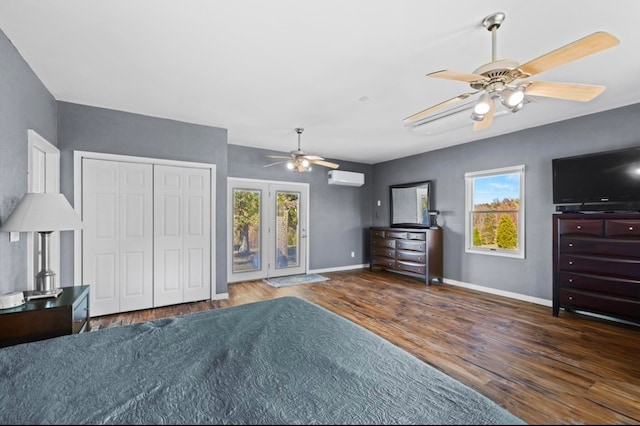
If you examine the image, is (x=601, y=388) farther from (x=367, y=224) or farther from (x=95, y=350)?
(x=367, y=224)

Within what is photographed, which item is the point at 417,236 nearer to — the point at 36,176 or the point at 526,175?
the point at 526,175

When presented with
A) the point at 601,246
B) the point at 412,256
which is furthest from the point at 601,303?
the point at 412,256

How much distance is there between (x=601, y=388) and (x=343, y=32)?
3.01 metres

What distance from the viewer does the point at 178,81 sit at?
2760 millimetres

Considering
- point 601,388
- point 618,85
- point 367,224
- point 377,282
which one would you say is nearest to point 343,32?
point 618,85

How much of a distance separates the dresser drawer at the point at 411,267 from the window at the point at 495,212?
2.57 ft

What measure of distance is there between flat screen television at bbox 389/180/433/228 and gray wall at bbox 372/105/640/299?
0.52 feet

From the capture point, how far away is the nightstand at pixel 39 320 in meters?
1.80

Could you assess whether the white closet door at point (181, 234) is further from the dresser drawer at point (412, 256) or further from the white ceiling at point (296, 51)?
the dresser drawer at point (412, 256)

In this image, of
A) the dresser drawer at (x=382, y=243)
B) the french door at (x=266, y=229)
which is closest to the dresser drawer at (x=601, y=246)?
the dresser drawer at (x=382, y=243)

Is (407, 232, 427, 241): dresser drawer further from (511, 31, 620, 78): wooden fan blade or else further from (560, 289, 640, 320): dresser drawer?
(511, 31, 620, 78): wooden fan blade

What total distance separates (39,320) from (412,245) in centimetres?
490

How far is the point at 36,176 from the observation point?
2910 mm

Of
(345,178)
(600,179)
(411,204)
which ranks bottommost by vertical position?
(411,204)
